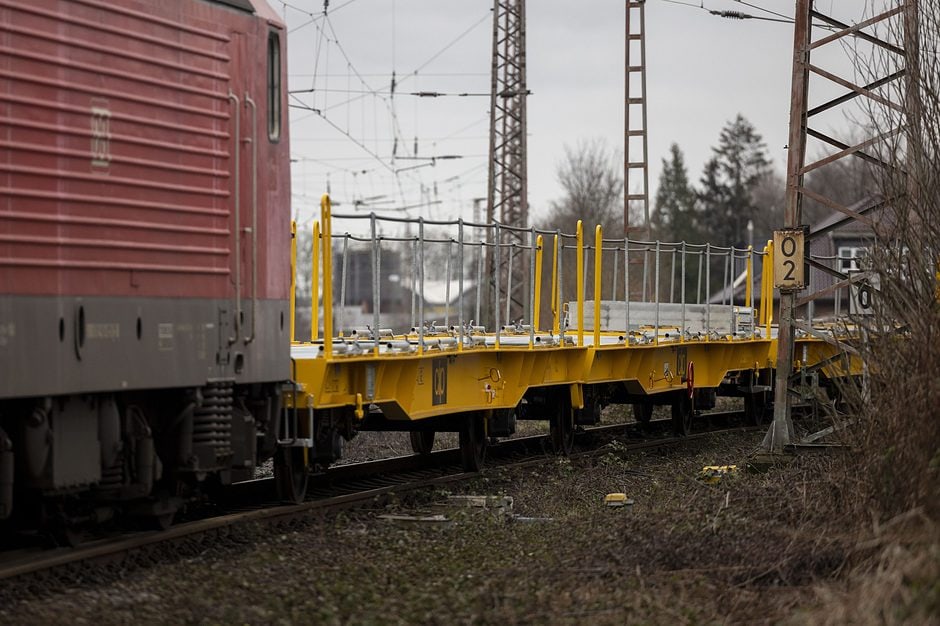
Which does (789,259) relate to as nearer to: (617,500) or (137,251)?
(617,500)

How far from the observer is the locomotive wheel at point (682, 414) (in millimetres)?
18164

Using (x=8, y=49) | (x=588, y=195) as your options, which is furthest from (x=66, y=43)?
(x=588, y=195)

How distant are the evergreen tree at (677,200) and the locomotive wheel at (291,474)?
77.4 metres

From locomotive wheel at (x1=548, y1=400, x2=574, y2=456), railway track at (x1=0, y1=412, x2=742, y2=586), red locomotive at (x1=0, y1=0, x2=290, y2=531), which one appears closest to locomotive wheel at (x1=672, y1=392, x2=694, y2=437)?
railway track at (x1=0, y1=412, x2=742, y2=586)

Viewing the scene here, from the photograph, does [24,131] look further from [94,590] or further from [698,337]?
[698,337]

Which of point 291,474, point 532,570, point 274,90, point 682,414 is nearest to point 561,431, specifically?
point 682,414

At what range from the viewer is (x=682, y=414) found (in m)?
18.2

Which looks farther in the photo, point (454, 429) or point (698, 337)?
point (698, 337)

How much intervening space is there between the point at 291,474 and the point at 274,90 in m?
3.33

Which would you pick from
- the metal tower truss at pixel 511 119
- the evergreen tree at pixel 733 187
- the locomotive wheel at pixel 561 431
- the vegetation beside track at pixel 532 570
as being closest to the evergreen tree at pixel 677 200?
the evergreen tree at pixel 733 187

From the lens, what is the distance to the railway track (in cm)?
816

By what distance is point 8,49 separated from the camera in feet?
25.0

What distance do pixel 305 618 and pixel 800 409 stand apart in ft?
48.8

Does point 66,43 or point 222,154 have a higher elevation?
Answer: point 66,43
